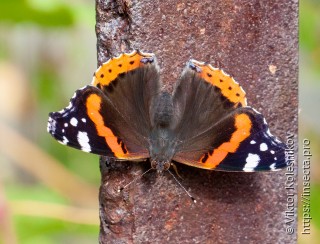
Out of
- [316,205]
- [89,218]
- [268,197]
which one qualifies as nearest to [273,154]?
[268,197]

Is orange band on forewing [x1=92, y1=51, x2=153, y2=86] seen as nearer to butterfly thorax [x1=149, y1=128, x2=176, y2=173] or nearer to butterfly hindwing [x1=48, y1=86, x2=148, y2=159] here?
butterfly hindwing [x1=48, y1=86, x2=148, y2=159]

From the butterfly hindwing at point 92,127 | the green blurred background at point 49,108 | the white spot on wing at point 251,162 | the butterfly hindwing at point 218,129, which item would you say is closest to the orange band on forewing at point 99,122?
the butterfly hindwing at point 92,127

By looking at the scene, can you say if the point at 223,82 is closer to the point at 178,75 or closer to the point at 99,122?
the point at 178,75

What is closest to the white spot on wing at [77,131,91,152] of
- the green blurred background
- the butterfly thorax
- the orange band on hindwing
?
the butterfly thorax

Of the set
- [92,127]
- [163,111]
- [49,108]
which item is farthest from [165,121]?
[49,108]

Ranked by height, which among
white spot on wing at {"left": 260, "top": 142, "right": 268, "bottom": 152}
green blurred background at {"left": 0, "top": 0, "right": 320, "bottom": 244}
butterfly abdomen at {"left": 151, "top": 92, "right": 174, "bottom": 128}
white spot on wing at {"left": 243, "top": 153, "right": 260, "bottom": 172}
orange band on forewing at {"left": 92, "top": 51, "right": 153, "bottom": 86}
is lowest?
white spot on wing at {"left": 243, "top": 153, "right": 260, "bottom": 172}

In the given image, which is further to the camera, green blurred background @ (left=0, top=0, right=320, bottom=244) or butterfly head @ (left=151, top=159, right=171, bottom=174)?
green blurred background @ (left=0, top=0, right=320, bottom=244)

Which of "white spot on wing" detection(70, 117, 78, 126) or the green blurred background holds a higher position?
the green blurred background
